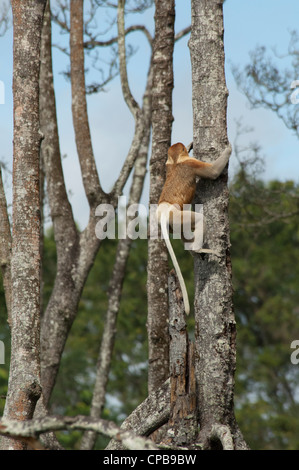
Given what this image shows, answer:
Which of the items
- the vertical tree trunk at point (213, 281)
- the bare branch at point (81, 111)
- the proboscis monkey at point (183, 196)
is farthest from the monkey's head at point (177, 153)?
the bare branch at point (81, 111)

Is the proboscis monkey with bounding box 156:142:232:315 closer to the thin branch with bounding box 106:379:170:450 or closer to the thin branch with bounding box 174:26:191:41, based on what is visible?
the thin branch with bounding box 106:379:170:450

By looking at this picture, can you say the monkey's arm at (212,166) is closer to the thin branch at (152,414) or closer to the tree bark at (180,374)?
the tree bark at (180,374)

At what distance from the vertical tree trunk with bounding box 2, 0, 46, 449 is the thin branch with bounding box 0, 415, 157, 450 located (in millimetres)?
1198

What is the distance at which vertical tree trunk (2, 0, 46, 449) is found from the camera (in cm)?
462

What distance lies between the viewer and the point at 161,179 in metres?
6.70

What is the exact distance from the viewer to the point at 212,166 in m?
4.60

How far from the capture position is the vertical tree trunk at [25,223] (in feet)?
15.1

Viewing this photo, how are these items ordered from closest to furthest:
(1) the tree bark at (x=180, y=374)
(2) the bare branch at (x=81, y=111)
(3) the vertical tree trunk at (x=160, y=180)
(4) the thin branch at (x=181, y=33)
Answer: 1. (1) the tree bark at (x=180, y=374)
2. (3) the vertical tree trunk at (x=160, y=180)
3. (2) the bare branch at (x=81, y=111)
4. (4) the thin branch at (x=181, y=33)

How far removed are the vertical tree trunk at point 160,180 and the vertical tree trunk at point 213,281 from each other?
196 centimetres

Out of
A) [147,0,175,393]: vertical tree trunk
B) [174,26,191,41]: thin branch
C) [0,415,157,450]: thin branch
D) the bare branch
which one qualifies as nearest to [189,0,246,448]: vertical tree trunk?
[0,415,157,450]: thin branch

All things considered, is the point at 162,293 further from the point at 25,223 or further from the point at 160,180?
the point at 25,223

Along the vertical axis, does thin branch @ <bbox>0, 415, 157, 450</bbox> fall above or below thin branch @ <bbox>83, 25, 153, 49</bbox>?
below

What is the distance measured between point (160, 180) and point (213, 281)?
233 cm
